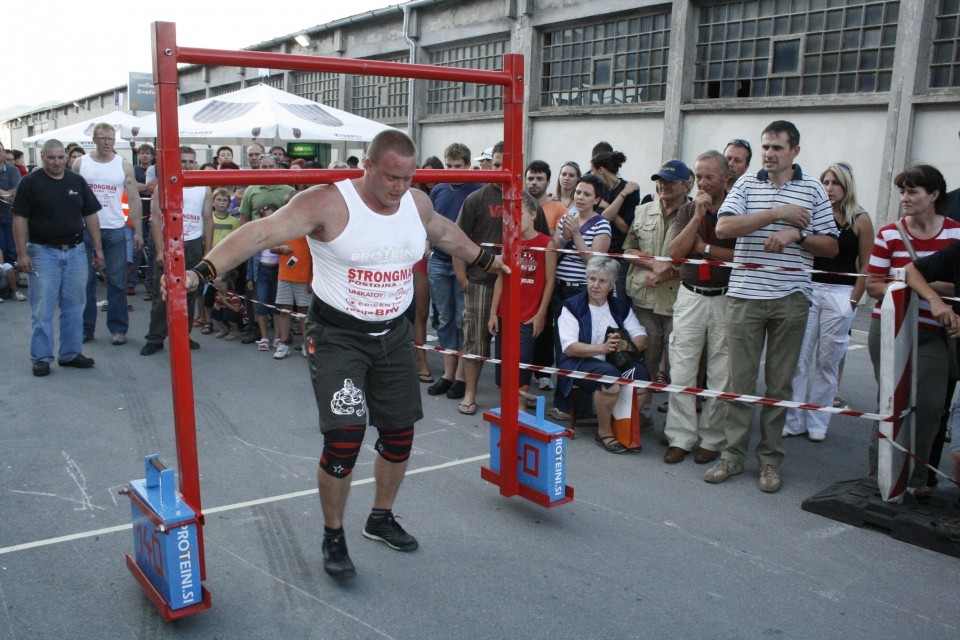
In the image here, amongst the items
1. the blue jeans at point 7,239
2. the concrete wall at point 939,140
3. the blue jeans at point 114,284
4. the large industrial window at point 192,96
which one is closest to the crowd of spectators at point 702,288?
the blue jeans at point 114,284

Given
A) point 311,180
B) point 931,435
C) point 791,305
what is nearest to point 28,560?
point 311,180

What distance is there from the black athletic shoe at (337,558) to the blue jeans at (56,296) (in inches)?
190

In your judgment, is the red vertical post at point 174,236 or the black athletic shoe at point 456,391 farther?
the black athletic shoe at point 456,391

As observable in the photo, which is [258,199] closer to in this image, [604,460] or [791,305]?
[604,460]

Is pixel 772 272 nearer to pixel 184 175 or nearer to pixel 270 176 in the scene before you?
pixel 270 176

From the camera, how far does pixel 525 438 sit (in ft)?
14.5

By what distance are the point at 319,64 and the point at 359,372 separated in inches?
52.7

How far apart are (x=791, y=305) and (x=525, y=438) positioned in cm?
179

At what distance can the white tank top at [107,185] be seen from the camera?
8703mm

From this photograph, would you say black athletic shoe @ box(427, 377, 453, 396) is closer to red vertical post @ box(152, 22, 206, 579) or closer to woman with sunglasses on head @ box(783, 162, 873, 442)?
woman with sunglasses on head @ box(783, 162, 873, 442)

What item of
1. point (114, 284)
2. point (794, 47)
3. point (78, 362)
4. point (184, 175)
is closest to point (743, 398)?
point (184, 175)

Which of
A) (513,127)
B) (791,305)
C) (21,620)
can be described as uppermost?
(513,127)

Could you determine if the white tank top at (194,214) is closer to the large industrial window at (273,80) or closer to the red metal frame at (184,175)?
the red metal frame at (184,175)

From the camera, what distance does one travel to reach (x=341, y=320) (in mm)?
3643
